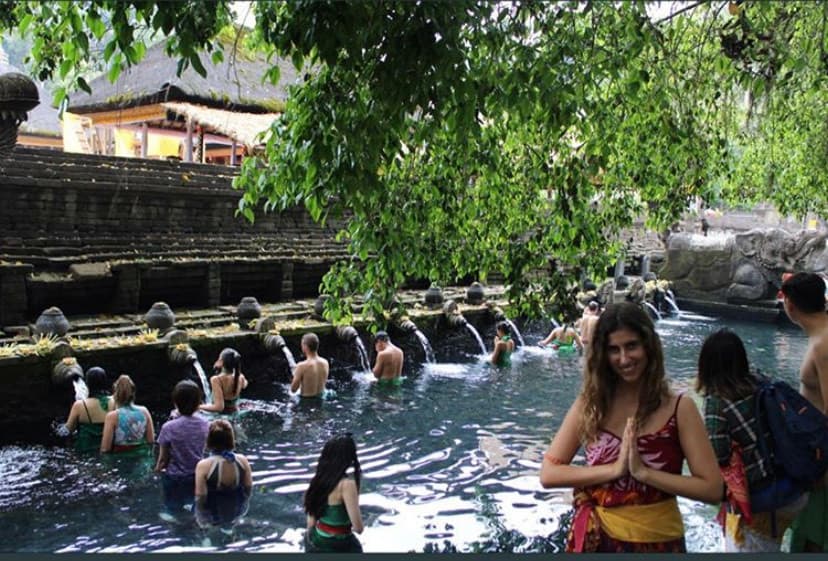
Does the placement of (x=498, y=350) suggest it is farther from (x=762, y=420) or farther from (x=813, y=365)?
(x=762, y=420)

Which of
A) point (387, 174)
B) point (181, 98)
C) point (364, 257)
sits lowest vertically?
point (364, 257)

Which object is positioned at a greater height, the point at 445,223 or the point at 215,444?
the point at 445,223

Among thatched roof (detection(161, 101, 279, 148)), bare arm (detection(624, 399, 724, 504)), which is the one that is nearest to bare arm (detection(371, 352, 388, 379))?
thatched roof (detection(161, 101, 279, 148))

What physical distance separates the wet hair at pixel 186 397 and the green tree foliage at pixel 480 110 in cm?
134

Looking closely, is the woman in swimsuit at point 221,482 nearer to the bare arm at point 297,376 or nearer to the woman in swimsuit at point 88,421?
the woman in swimsuit at point 88,421

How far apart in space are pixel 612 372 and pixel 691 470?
0.35m

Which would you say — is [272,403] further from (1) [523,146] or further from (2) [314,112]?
(2) [314,112]

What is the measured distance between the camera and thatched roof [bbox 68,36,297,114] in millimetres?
12422

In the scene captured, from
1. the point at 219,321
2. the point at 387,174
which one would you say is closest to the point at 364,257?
the point at 387,174

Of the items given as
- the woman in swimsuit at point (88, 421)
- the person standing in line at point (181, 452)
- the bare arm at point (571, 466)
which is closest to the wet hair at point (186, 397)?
the person standing in line at point (181, 452)

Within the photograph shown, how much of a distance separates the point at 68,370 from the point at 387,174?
4.30 meters

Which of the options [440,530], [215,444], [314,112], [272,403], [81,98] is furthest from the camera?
[81,98]

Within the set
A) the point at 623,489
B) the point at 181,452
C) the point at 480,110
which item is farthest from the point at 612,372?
the point at 181,452

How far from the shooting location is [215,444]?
15.2 feet
